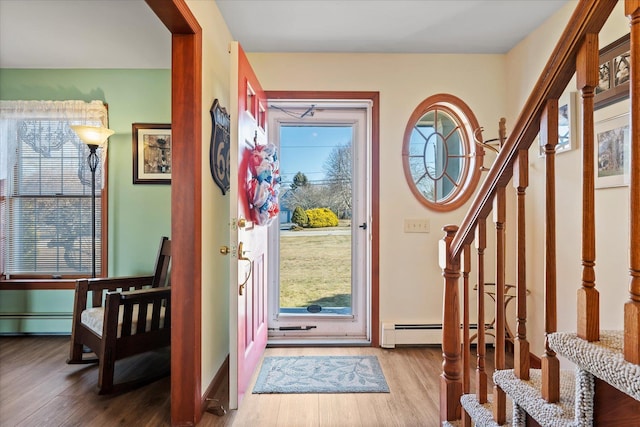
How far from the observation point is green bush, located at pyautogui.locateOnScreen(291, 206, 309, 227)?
2943mm

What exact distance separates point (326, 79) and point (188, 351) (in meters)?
2.30

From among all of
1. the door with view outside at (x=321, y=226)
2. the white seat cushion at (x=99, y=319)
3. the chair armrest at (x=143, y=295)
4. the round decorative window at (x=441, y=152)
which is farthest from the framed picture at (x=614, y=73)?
the white seat cushion at (x=99, y=319)

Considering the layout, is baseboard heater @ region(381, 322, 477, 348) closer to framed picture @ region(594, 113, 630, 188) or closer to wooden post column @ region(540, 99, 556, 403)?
framed picture @ region(594, 113, 630, 188)

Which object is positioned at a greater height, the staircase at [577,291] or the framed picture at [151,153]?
the framed picture at [151,153]

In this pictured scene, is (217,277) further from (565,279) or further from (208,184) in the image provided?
(565,279)

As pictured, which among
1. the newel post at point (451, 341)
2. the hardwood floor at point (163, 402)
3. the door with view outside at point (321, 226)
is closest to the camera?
the newel post at point (451, 341)

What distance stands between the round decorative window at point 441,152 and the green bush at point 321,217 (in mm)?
791

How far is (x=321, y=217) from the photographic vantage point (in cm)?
295

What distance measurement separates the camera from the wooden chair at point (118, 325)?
2008 mm

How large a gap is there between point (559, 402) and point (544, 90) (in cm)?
91

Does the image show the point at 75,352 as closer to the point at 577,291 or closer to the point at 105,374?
the point at 105,374

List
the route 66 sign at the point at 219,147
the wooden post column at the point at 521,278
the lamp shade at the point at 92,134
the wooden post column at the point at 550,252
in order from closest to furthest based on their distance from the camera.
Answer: the wooden post column at the point at 550,252 < the wooden post column at the point at 521,278 < the route 66 sign at the point at 219,147 < the lamp shade at the point at 92,134

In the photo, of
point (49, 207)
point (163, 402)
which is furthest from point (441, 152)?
point (49, 207)

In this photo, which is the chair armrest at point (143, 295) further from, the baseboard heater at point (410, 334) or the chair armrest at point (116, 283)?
the baseboard heater at point (410, 334)
